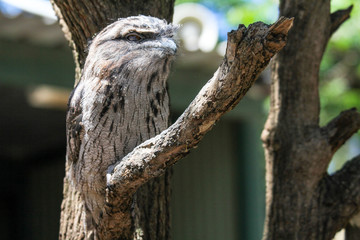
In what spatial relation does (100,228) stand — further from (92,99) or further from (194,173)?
(194,173)

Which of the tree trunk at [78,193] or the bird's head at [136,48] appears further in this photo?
the tree trunk at [78,193]

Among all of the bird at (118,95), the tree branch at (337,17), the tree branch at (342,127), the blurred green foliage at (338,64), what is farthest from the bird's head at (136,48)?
the blurred green foliage at (338,64)

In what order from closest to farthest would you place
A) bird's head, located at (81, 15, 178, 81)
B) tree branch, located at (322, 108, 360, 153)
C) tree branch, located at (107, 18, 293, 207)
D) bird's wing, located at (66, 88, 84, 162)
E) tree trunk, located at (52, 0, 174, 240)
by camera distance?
tree branch, located at (107, 18, 293, 207)
bird's head, located at (81, 15, 178, 81)
bird's wing, located at (66, 88, 84, 162)
tree trunk, located at (52, 0, 174, 240)
tree branch, located at (322, 108, 360, 153)

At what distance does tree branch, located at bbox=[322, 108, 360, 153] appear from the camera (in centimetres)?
304

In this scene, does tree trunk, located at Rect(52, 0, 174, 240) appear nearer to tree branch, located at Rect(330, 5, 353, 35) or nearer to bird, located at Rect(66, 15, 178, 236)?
bird, located at Rect(66, 15, 178, 236)

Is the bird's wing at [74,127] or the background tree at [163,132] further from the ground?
the bird's wing at [74,127]

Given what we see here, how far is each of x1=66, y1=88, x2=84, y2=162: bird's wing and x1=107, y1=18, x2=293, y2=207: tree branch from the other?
1.55 feet

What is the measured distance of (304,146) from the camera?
3.13 metres

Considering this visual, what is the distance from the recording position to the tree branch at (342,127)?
3.04m

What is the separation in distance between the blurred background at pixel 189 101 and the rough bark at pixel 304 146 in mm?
2247

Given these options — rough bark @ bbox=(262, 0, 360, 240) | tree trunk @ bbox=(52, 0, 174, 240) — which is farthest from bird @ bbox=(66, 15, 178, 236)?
rough bark @ bbox=(262, 0, 360, 240)

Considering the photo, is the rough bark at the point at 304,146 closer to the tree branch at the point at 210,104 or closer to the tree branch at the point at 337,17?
the tree branch at the point at 337,17

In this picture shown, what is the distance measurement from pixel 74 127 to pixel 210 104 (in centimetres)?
100

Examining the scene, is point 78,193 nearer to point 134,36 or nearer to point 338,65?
point 134,36
